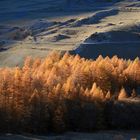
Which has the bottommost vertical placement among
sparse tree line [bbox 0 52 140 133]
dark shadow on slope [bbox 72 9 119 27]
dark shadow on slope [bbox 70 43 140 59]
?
dark shadow on slope [bbox 70 43 140 59]

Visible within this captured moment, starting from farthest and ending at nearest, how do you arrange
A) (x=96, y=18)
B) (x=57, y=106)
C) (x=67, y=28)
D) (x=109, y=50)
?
(x=96, y=18), (x=67, y=28), (x=109, y=50), (x=57, y=106)

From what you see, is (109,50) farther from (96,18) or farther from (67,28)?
(96,18)

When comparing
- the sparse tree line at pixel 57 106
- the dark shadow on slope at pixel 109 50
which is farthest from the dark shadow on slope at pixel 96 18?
the sparse tree line at pixel 57 106

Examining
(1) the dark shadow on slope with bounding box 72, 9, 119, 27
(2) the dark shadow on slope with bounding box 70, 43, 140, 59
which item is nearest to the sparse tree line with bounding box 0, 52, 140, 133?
(2) the dark shadow on slope with bounding box 70, 43, 140, 59

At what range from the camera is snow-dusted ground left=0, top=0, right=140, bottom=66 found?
349 ft

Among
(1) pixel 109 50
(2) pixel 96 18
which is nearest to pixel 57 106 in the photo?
(1) pixel 109 50

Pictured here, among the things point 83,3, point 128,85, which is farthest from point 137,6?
point 128,85

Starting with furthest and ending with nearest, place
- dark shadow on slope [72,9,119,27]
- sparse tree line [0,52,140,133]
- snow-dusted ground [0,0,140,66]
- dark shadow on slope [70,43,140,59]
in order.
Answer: dark shadow on slope [72,9,119,27], snow-dusted ground [0,0,140,66], dark shadow on slope [70,43,140,59], sparse tree line [0,52,140,133]

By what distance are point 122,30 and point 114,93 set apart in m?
47.5

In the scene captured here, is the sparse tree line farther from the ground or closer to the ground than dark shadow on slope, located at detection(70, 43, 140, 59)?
farther from the ground

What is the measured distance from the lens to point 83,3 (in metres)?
164

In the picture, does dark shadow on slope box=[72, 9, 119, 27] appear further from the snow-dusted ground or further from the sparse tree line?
the sparse tree line

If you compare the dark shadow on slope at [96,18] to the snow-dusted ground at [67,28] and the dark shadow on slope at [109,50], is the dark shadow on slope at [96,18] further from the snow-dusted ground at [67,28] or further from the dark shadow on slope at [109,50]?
the dark shadow on slope at [109,50]

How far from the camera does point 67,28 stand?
12600 centimetres
